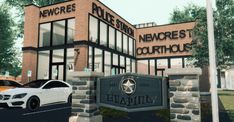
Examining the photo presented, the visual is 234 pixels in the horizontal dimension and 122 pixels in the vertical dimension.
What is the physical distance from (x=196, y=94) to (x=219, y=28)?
24.0 metres

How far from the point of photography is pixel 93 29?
22.0 meters

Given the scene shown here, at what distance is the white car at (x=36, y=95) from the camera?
38.7ft

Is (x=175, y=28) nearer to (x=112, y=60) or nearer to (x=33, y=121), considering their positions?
(x=112, y=60)

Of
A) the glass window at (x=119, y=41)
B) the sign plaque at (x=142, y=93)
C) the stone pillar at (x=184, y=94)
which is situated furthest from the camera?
the glass window at (x=119, y=41)

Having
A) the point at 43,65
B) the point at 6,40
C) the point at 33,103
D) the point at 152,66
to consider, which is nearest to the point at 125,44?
the point at 152,66

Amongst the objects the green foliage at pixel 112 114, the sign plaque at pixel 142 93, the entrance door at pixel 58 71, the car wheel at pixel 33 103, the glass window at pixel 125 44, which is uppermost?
the glass window at pixel 125 44

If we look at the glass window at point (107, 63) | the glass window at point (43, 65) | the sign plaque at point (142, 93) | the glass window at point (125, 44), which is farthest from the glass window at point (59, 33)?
the sign plaque at point (142, 93)

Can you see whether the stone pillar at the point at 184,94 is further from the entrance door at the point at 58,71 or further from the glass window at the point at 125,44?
the glass window at the point at 125,44

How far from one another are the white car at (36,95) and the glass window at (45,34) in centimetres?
1009

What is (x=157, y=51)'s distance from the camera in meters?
31.9

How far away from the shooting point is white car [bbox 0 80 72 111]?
1179 centimetres

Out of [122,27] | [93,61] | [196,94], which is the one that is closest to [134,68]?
[122,27]

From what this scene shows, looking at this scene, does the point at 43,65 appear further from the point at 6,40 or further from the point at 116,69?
the point at 6,40

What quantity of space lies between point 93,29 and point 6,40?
18.0 meters
